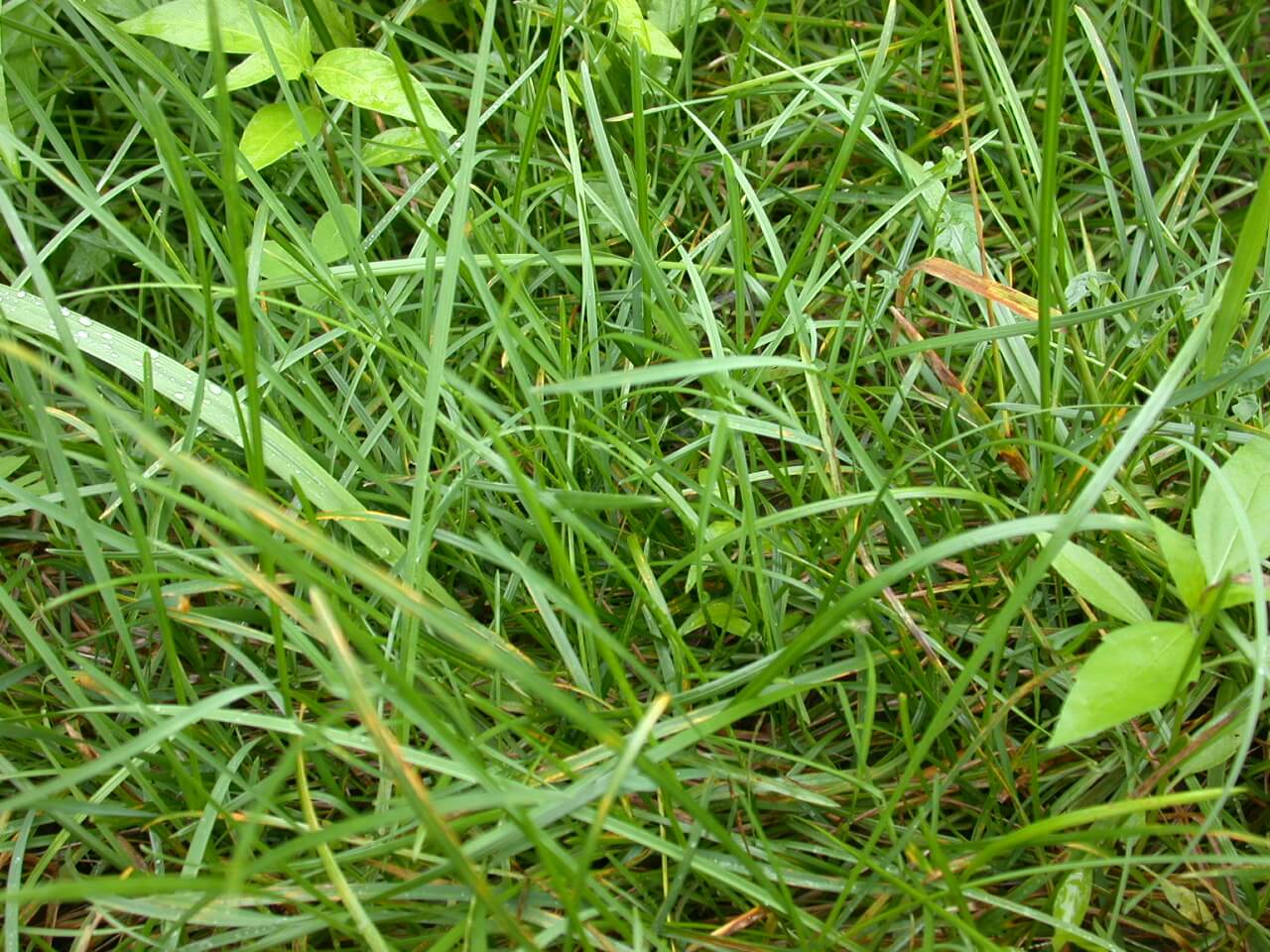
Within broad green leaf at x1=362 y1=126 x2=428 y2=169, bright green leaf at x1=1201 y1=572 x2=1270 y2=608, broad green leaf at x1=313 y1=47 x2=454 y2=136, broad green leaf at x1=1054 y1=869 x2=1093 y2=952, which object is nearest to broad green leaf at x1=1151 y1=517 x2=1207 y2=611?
bright green leaf at x1=1201 y1=572 x2=1270 y2=608

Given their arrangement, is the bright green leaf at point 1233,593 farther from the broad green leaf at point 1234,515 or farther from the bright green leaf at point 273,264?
the bright green leaf at point 273,264

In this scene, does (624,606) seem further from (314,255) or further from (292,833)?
(314,255)

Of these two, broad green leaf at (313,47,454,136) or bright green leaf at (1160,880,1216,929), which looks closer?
bright green leaf at (1160,880,1216,929)

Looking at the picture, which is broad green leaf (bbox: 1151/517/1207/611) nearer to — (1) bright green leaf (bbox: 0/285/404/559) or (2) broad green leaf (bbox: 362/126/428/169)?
(1) bright green leaf (bbox: 0/285/404/559)

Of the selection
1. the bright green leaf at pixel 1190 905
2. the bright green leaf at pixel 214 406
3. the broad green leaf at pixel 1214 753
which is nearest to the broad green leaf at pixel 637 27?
the bright green leaf at pixel 214 406

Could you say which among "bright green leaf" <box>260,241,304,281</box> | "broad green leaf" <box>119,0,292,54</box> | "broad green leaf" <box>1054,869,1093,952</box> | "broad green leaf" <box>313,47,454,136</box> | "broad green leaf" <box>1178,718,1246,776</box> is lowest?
"broad green leaf" <box>1054,869,1093,952</box>

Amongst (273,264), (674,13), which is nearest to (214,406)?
(273,264)
